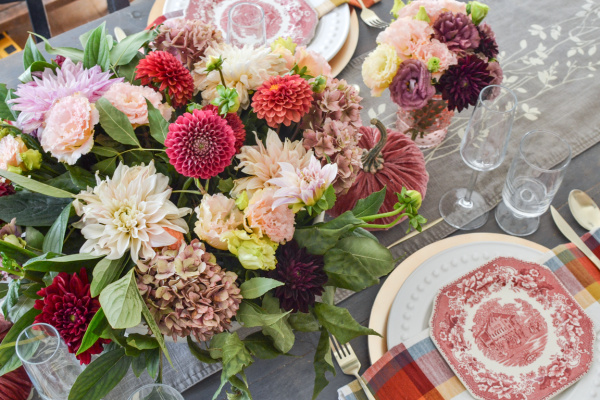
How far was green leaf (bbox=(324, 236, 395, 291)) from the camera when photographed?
0.55 meters

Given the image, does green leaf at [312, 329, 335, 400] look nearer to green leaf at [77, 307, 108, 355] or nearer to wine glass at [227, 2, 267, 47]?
green leaf at [77, 307, 108, 355]

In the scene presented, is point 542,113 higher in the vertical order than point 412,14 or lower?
lower

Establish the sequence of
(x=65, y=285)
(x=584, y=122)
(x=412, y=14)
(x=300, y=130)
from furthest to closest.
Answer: (x=584, y=122) → (x=412, y=14) → (x=300, y=130) → (x=65, y=285)

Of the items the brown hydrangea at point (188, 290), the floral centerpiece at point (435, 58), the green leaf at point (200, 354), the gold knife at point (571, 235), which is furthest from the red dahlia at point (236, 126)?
the gold knife at point (571, 235)

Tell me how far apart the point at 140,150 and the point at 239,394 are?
0.29 meters

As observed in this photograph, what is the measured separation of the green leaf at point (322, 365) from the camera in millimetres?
574

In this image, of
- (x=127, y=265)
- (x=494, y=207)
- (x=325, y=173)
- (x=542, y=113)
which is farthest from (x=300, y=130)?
(x=542, y=113)

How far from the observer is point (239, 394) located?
0.57 meters

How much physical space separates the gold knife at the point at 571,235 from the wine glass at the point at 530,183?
0.03m

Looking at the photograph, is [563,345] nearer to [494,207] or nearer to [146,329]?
[494,207]

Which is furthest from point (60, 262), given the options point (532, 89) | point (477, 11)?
point (532, 89)

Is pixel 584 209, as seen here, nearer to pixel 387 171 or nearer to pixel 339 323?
pixel 387 171

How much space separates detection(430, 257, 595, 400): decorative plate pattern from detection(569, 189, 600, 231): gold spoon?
0.14 m

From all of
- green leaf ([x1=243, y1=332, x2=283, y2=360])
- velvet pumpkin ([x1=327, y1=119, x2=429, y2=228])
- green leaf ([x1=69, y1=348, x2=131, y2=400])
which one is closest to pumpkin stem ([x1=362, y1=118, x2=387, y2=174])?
velvet pumpkin ([x1=327, y1=119, x2=429, y2=228])
